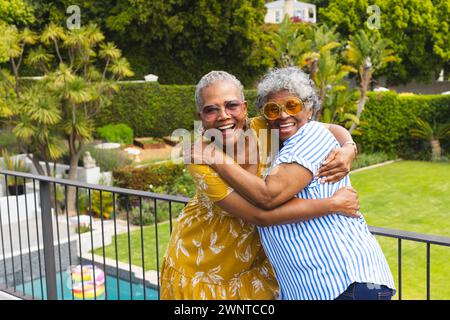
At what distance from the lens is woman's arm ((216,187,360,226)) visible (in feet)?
6.29

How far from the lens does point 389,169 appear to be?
58.1 feet

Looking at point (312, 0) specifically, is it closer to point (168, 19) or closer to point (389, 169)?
point (168, 19)

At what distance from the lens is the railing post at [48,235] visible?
376cm

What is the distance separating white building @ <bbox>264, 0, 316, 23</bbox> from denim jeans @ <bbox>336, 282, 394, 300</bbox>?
119 feet

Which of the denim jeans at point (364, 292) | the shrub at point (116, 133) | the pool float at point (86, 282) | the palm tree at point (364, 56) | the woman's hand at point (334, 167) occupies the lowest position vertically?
the pool float at point (86, 282)

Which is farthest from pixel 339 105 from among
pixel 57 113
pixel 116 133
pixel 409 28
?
pixel 409 28

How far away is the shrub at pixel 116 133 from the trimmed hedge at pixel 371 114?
27.2 inches

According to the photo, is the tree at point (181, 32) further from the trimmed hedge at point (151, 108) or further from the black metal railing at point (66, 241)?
the black metal railing at point (66, 241)

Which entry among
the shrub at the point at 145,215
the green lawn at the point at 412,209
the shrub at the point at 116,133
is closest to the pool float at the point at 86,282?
the shrub at the point at 145,215

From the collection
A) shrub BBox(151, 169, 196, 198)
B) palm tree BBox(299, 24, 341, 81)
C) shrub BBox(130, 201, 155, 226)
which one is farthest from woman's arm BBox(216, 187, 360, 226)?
palm tree BBox(299, 24, 341, 81)

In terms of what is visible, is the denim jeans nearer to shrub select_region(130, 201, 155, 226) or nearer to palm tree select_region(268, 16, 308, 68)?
shrub select_region(130, 201, 155, 226)

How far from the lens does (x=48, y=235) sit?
154 inches
